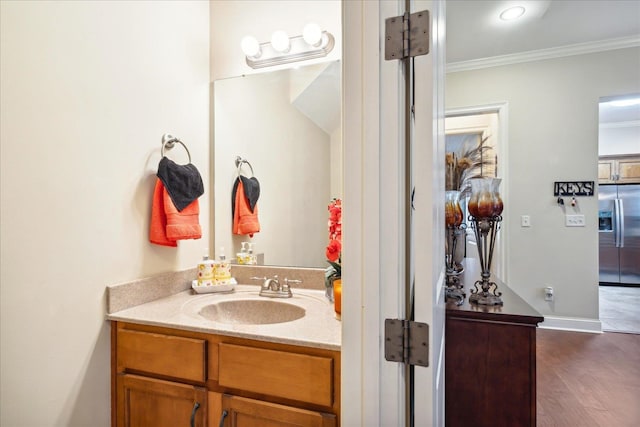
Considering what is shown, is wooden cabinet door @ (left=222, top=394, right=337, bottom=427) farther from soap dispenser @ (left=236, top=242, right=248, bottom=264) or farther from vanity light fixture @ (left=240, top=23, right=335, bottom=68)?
vanity light fixture @ (left=240, top=23, right=335, bottom=68)

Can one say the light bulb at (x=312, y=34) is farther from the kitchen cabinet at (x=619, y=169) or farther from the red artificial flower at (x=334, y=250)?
the kitchen cabinet at (x=619, y=169)

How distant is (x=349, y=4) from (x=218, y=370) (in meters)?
1.11

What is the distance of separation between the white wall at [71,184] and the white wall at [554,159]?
10.8ft

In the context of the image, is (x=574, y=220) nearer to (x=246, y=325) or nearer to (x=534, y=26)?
(x=534, y=26)

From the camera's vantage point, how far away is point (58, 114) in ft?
3.61

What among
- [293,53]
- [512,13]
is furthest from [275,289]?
[512,13]

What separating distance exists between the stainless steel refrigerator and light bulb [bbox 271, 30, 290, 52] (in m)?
6.12

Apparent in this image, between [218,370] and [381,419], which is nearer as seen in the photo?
[381,419]

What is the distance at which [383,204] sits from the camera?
2.30 ft

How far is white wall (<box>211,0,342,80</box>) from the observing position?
1666 millimetres

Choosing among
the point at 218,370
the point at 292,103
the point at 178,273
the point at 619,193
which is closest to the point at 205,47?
the point at 292,103

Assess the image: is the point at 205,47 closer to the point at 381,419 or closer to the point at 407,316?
the point at 407,316

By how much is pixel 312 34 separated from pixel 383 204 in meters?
1.27

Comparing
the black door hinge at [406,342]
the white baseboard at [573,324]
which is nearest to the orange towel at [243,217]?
the black door hinge at [406,342]
